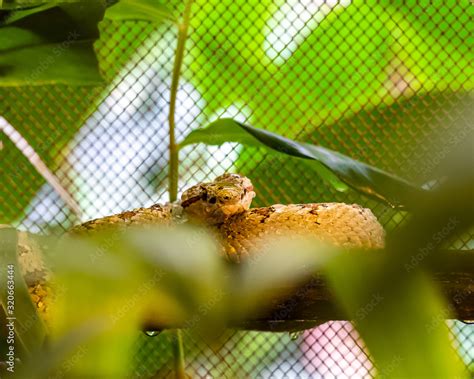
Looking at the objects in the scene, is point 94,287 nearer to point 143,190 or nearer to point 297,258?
point 297,258

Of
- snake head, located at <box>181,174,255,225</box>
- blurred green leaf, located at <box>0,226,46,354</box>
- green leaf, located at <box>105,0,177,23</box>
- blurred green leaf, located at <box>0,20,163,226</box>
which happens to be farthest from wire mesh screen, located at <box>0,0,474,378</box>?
blurred green leaf, located at <box>0,226,46,354</box>

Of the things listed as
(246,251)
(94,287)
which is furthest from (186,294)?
(246,251)

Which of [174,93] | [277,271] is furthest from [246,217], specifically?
[277,271]

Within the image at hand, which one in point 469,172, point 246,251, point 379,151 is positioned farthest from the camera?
point 379,151

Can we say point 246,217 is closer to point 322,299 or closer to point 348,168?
point 348,168

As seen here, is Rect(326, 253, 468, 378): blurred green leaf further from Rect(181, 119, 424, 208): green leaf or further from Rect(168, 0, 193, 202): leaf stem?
Rect(168, 0, 193, 202): leaf stem
